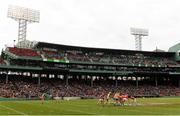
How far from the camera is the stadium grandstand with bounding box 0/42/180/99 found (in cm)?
8956

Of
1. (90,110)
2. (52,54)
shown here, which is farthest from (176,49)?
(90,110)

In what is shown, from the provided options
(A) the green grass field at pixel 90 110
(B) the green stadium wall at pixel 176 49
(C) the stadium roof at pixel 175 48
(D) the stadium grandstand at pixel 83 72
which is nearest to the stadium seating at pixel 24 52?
(D) the stadium grandstand at pixel 83 72

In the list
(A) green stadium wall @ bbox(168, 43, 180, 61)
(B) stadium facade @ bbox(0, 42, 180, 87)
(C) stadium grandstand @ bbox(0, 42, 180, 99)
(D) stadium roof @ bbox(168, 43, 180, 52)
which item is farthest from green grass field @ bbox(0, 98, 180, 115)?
(D) stadium roof @ bbox(168, 43, 180, 52)

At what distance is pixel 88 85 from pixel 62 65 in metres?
9.78

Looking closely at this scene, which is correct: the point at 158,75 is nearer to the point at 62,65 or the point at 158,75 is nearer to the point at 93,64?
the point at 93,64

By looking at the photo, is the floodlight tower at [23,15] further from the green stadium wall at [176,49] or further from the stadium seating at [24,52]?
the green stadium wall at [176,49]

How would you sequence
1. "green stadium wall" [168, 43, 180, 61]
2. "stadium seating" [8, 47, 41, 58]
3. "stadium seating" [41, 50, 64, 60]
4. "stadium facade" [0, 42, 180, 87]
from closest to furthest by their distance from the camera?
"stadium facade" [0, 42, 180, 87], "stadium seating" [8, 47, 41, 58], "stadium seating" [41, 50, 64, 60], "green stadium wall" [168, 43, 180, 61]

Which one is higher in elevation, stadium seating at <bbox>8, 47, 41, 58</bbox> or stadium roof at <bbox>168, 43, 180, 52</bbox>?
stadium roof at <bbox>168, 43, 180, 52</bbox>

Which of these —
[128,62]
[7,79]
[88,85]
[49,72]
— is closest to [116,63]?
[128,62]

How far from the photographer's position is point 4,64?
Result: 88.8 m

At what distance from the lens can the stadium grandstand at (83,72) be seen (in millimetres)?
89562

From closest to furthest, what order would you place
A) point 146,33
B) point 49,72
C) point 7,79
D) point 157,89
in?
point 7,79, point 49,72, point 157,89, point 146,33

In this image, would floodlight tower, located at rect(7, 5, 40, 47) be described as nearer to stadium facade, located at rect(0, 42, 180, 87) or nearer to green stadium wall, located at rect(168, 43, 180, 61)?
stadium facade, located at rect(0, 42, 180, 87)

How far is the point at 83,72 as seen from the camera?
333 ft
